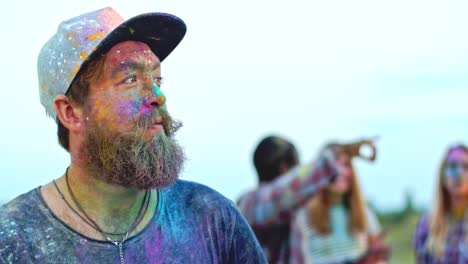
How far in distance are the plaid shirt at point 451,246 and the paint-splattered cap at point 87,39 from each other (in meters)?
5.44

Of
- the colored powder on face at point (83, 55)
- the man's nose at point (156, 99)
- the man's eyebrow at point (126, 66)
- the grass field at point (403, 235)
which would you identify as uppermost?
the colored powder on face at point (83, 55)

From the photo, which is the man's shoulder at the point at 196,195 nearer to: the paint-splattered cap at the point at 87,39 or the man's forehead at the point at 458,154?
the paint-splattered cap at the point at 87,39

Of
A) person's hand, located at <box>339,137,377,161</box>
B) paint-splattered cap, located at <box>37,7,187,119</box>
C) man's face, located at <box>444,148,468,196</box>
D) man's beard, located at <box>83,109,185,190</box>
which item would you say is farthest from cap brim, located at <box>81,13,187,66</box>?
man's face, located at <box>444,148,468,196</box>

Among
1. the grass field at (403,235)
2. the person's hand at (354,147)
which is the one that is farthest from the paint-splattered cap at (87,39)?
the grass field at (403,235)

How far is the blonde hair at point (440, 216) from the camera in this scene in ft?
28.0

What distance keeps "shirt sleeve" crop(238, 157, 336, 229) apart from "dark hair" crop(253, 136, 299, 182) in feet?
0.30

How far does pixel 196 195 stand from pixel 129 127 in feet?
1.23

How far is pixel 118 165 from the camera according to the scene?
3.17 metres

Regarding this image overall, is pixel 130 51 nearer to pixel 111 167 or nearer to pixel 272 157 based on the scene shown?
pixel 111 167

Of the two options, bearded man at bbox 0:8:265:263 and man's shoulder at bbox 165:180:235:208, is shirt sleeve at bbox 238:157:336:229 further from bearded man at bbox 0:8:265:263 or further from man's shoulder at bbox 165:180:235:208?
bearded man at bbox 0:8:265:263

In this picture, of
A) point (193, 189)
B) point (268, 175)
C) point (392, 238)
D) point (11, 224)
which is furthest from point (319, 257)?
point (392, 238)

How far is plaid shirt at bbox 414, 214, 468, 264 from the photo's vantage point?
8219 mm

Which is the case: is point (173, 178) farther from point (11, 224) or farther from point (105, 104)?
point (11, 224)

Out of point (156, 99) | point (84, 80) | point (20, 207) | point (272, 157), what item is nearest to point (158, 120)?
point (156, 99)
